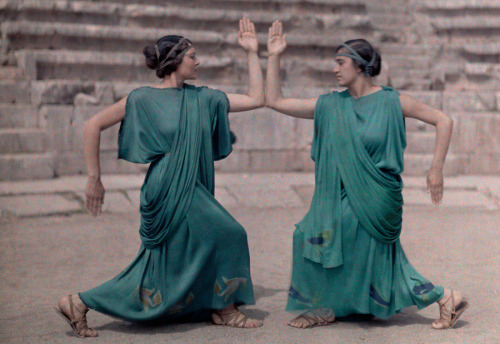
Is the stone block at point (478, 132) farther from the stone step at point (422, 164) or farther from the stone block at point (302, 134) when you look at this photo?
the stone block at point (302, 134)

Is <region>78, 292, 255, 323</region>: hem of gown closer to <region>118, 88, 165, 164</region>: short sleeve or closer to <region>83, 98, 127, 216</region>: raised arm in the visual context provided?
<region>83, 98, 127, 216</region>: raised arm

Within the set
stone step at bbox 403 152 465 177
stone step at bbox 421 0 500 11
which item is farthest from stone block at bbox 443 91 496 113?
stone step at bbox 421 0 500 11

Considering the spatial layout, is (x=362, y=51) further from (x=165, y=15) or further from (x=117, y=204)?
(x=165, y=15)

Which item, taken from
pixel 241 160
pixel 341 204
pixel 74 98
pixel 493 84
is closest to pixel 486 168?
pixel 493 84

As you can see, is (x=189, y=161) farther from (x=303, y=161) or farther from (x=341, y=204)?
(x=303, y=161)

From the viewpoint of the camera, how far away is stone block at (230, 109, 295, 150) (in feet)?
31.7

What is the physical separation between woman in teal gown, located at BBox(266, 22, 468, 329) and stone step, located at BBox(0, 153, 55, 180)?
189 inches

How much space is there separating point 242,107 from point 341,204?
80 cm

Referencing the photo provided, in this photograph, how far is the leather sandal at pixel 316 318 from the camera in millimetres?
4555

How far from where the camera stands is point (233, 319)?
4.54 metres

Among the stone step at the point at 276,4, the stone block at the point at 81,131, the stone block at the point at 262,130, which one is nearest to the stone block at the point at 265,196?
the stone block at the point at 262,130

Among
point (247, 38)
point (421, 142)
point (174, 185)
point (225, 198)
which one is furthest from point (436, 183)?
point (421, 142)

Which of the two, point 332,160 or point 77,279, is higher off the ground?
point 332,160

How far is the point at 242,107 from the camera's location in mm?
4648
